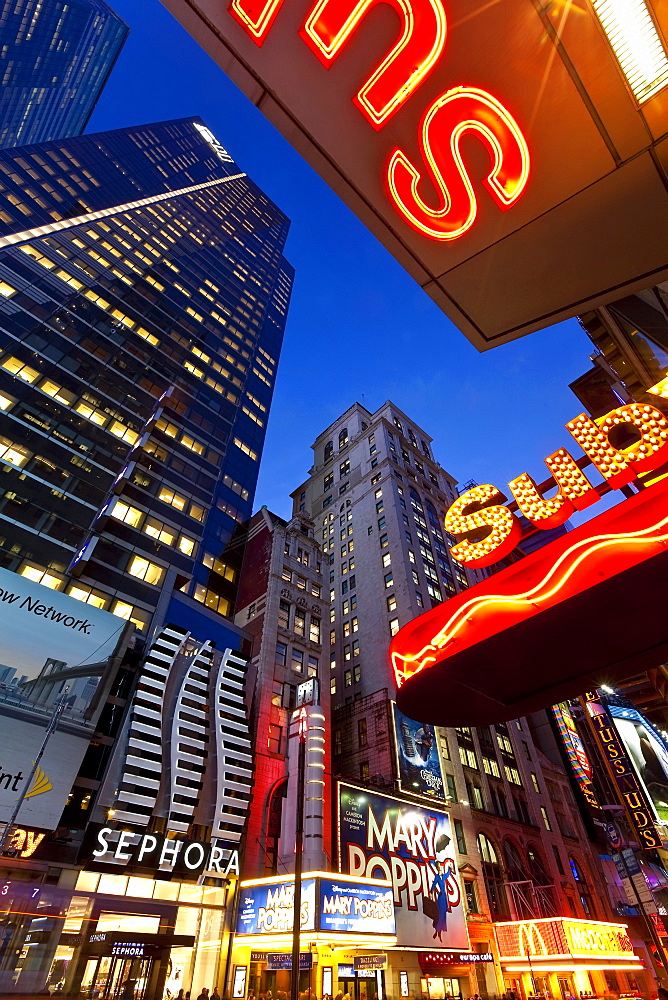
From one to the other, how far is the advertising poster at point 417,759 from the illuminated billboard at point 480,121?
38148 mm

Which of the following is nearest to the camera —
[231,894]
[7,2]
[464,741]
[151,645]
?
[231,894]

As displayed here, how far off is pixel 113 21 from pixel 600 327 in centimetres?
19328

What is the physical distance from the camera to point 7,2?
4021 inches

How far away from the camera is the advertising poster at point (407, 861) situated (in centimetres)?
3139

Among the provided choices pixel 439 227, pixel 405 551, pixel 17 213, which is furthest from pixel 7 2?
pixel 439 227

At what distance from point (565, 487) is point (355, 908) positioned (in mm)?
26403

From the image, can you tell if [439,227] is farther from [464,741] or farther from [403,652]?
[464,741]

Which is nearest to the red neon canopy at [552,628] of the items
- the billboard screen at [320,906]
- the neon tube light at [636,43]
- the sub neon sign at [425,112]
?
the sub neon sign at [425,112]

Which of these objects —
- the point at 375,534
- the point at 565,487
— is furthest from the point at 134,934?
the point at 375,534

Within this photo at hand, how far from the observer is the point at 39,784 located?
78.9 ft

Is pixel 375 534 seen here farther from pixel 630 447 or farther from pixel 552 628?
pixel 552 628

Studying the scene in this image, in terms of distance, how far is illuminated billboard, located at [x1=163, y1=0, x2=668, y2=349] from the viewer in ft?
14.0

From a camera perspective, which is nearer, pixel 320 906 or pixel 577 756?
pixel 320 906

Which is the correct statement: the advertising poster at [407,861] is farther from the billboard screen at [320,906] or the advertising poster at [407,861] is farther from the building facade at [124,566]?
the building facade at [124,566]
